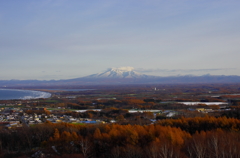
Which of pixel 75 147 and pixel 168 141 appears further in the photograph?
pixel 75 147

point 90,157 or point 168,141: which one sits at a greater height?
point 168,141

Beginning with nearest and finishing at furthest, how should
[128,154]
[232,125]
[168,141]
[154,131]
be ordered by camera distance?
[128,154] → [168,141] → [154,131] → [232,125]

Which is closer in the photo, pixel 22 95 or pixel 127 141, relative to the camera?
pixel 127 141

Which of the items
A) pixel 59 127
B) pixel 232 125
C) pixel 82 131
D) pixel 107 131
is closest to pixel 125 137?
pixel 107 131

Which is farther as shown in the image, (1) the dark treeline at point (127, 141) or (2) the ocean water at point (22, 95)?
(2) the ocean water at point (22, 95)

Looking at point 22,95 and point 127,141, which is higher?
point 127,141

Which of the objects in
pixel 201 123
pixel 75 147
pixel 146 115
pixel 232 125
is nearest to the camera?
pixel 75 147

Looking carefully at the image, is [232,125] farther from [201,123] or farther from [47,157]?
[47,157]

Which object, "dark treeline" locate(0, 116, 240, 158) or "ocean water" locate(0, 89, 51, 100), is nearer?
"dark treeline" locate(0, 116, 240, 158)
